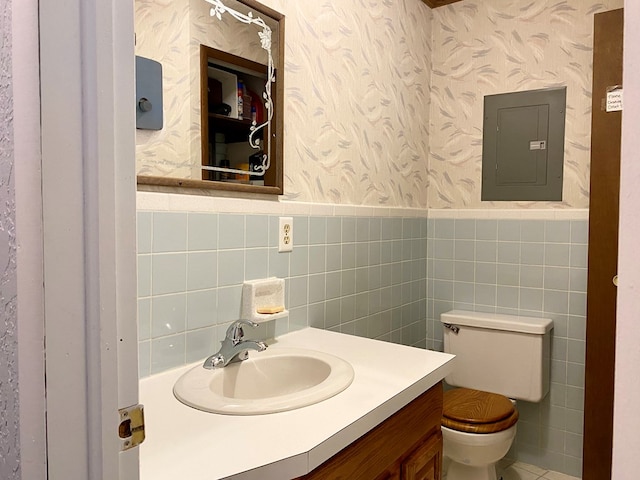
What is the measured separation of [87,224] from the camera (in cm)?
55

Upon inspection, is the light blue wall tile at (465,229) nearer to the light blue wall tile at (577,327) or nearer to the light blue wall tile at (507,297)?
the light blue wall tile at (507,297)

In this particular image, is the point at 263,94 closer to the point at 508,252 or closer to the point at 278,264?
the point at 278,264

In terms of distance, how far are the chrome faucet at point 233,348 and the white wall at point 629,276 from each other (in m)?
1.04

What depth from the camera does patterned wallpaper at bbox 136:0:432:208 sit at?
4.22 feet

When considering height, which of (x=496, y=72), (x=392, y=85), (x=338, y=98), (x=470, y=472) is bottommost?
(x=470, y=472)

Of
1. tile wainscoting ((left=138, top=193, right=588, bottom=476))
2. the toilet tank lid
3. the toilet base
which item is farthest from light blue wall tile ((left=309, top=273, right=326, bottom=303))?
the toilet base

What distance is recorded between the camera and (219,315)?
1.44 m

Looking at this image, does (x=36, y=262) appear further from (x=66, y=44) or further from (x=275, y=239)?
(x=275, y=239)

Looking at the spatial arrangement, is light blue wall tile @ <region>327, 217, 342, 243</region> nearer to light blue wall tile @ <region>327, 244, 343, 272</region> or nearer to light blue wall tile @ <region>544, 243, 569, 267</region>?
light blue wall tile @ <region>327, 244, 343, 272</region>

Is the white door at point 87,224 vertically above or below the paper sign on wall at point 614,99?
below

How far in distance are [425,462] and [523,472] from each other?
129 centimetres

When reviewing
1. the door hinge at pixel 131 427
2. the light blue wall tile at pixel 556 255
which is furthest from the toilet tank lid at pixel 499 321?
the door hinge at pixel 131 427

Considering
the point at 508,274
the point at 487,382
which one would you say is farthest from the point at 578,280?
the point at 487,382

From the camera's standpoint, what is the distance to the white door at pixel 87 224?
524 mm
